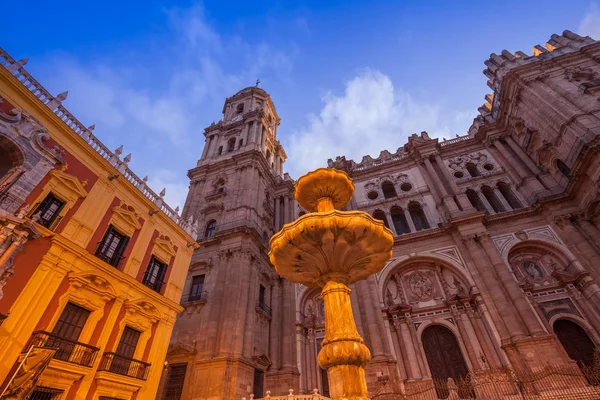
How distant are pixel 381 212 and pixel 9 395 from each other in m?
19.4

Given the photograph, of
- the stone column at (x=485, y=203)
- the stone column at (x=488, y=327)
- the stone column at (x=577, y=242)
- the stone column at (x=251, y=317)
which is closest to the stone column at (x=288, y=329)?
the stone column at (x=251, y=317)

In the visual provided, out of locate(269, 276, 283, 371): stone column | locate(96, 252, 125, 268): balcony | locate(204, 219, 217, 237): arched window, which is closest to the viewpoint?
locate(96, 252, 125, 268): balcony

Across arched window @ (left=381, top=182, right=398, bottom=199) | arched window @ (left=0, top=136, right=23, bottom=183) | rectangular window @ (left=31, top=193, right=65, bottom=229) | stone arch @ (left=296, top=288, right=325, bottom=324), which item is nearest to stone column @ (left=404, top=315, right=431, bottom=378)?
stone arch @ (left=296, top=288, right=325, bottom=324)

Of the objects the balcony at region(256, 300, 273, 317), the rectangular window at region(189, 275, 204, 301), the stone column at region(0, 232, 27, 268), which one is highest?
the rectangular window at region(189, 275, 204, 301)

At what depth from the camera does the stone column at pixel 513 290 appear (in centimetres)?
1312

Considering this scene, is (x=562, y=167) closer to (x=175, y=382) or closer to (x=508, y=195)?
(x=508, y=195)

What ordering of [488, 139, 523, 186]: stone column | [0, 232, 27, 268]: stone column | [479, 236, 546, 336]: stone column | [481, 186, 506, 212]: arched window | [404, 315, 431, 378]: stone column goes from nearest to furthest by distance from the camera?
[0, 232, 27, 268]: stone column
[479, 236, 546, 336]: stone column
[404, 315, 431, 378]: stone column
[481, 186, 506, 212]: arched window
[488, 139, 523, 186]: stone column

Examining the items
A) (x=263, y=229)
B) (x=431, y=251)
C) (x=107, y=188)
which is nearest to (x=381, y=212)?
(x=431, y=251)

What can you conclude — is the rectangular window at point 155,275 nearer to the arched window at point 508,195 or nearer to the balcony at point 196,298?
the balcony at point 196,298

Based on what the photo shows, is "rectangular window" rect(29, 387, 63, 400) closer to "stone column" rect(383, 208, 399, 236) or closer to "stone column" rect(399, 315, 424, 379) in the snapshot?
"stone column" rect(399, 315, 424, 379)

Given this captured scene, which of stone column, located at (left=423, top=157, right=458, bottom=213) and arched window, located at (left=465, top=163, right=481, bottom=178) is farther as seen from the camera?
arched window, located at (left=465, top=163, right=481, bottom=178)

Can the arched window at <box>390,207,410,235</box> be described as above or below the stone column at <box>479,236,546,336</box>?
above

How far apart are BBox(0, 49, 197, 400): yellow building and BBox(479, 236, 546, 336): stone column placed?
1497 cm

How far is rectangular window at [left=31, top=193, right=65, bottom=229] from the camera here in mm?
8812
